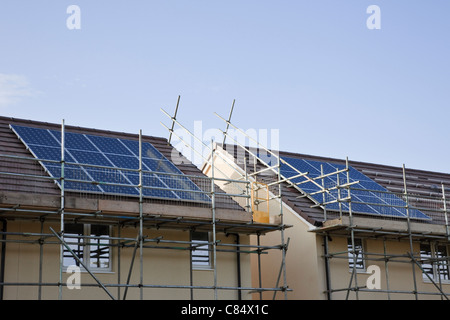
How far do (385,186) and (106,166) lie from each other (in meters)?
10.3

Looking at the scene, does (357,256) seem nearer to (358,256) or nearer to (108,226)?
(358,256)

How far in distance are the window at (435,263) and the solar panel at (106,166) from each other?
7356 mm

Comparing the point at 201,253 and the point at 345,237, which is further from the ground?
the point at 345,237

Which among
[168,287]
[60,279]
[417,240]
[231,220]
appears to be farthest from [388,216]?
[60,279]

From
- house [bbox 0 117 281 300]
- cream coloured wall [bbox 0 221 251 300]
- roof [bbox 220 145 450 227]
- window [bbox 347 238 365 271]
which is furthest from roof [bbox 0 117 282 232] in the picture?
window [bbox 347 238 365 271]

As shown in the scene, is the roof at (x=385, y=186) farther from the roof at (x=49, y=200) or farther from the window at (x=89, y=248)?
the window at (x=89, y=248)

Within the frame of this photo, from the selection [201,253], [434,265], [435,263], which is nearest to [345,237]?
[435,263]

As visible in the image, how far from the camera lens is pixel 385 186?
24.1 m

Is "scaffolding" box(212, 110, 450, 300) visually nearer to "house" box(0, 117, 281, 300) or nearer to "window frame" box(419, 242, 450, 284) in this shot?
"window frame" box(419, 242, 450, 284)

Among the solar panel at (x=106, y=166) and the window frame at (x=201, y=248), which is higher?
the solar panel at (x=106, y=166)

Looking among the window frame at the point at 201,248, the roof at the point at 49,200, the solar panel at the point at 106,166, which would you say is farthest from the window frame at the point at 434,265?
the solar panel at the point at 106,166

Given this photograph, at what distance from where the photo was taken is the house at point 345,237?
Result: 64.0ft

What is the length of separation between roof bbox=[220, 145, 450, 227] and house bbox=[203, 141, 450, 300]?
1.9 inches

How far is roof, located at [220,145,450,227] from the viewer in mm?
20516
